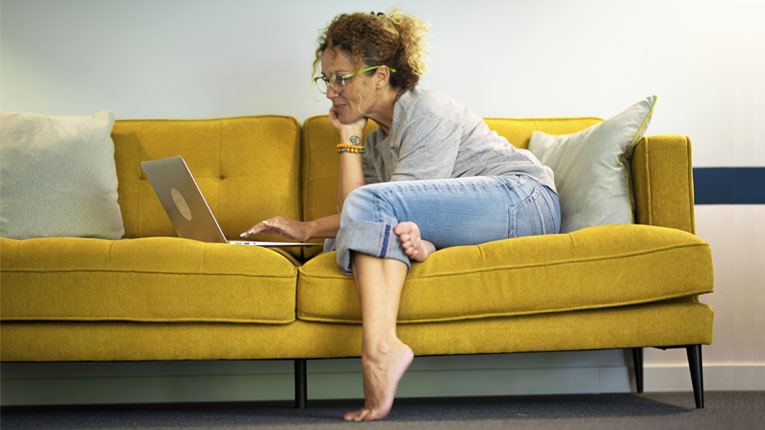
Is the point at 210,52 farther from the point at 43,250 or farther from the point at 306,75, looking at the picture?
the point at 43,250

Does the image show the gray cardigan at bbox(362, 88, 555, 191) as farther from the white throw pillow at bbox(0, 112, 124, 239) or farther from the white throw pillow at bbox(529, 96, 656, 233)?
the white throw pillow at bbox(0, 112, 124, 239)

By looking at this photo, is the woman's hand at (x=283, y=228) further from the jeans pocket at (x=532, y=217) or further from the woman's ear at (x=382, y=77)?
the jeans pocket at (x=532, y=217)

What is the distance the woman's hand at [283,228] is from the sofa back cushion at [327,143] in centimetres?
29

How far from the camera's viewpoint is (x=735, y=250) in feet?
7.75

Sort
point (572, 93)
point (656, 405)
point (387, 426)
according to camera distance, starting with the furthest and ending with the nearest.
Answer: point (572, 93) < point (656, 405) < point (387, 426)

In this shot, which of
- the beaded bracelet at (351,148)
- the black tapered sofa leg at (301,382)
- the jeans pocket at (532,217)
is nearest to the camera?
the jeans pocket at (532,217)

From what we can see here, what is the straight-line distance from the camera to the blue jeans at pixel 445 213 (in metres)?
1.50

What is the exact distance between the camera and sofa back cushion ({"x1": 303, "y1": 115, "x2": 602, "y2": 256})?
7.50ft

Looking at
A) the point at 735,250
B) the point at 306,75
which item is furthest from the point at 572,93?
the point at 306,75

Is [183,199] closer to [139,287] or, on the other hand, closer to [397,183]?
[139,287]

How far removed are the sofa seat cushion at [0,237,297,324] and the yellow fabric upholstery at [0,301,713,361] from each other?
0.04m

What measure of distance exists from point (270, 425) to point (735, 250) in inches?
69.7

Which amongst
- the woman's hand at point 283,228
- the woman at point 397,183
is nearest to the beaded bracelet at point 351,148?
the woman at point 397,183

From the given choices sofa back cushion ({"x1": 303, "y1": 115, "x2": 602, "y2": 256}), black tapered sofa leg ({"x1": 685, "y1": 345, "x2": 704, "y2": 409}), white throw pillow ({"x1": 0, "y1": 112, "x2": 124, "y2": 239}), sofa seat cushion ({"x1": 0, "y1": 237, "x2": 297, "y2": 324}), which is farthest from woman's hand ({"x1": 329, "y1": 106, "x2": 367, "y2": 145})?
black tapered sofa leg ({"x1": 685, "y1": 345, "x2": 704, "y2": 409})
